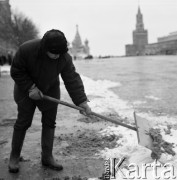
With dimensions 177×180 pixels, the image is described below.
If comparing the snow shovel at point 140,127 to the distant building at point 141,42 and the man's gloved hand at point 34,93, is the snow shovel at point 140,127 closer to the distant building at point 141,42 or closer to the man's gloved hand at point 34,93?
the man's gloved hand at point 34,93

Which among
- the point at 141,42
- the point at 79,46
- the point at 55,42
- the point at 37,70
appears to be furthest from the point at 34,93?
the point at 141,42

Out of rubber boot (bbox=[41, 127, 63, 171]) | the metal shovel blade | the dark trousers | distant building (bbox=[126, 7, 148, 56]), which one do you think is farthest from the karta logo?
distant building (bbox=[126, 7, 148, 56])

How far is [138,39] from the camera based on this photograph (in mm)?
184875

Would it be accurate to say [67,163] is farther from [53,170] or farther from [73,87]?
[73,87]

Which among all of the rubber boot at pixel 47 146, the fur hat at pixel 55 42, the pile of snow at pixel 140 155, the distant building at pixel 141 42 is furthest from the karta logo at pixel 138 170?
the distant building at pixel 141 42

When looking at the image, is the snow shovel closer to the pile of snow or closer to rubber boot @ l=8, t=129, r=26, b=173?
the pile of snow

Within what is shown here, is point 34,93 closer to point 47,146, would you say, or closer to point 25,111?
point 25,111

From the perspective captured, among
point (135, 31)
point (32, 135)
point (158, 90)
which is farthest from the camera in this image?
point (135, 31)

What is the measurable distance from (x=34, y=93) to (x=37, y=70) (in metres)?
0.25

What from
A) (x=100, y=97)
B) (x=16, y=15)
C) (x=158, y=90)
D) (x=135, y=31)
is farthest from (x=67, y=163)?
(x=135, y=31)

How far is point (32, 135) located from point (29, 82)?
82.1 inches

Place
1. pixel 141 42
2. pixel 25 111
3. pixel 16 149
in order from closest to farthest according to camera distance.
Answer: pixel 25 111 < pixel 16 149 < pixel 141 42

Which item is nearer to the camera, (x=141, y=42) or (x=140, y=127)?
(x=140, y=127)

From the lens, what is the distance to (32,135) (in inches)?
237
